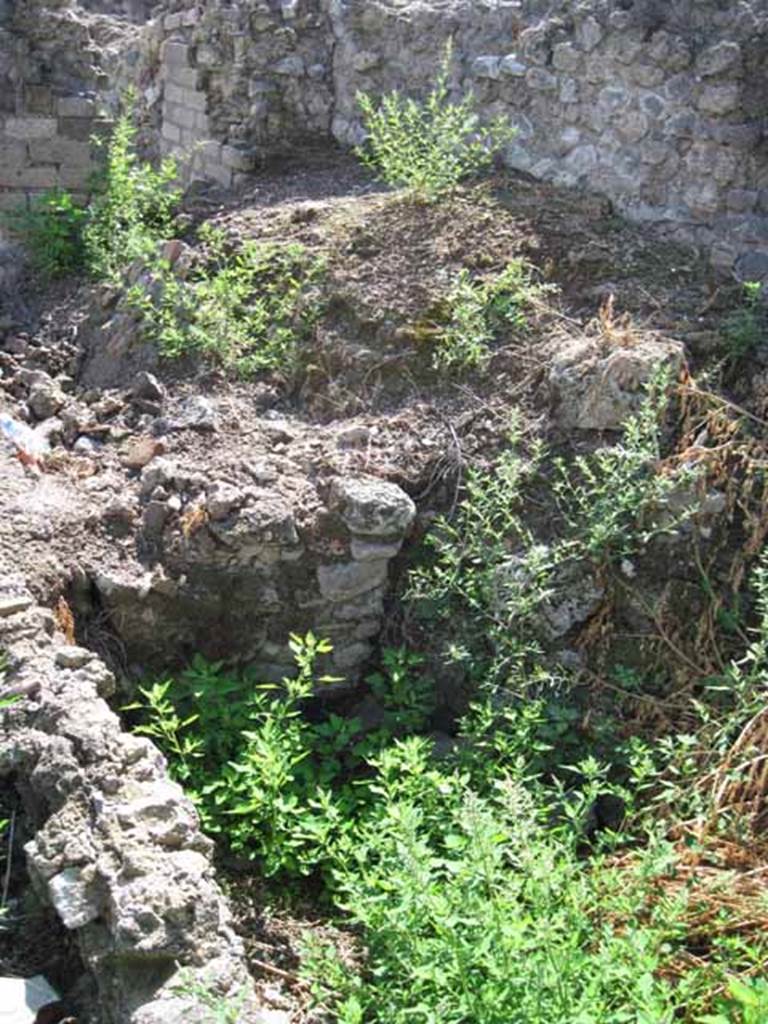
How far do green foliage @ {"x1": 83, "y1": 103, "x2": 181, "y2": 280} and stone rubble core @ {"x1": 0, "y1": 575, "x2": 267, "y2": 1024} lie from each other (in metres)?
2.95

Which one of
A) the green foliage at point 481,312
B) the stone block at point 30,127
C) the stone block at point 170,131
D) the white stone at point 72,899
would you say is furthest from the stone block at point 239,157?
the white stone at point 72,899

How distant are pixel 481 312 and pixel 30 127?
359cm

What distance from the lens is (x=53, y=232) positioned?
6953 mm

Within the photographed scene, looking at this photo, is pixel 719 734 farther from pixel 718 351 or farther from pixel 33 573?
pixel 33 573

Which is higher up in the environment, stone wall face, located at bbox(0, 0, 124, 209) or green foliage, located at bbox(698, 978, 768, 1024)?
stone wall face, located at bbox(0, 0, 124, 209)

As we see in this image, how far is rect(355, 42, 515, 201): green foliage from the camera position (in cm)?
605

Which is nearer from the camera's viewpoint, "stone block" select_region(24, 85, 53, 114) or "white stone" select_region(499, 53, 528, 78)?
"white stone" select_region(499, 53, 528, 78)

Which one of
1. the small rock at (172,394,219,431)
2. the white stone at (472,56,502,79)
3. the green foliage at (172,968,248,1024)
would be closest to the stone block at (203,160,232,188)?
the white stone at (472,56,502,79)

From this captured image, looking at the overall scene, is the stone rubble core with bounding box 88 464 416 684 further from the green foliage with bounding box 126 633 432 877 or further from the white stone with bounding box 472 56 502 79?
the white stone with bounding box 472 56 502 79

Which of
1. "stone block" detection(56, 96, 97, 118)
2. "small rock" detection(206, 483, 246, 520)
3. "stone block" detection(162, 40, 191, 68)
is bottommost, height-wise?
"small rock" detection(206, 483, 246, 520)

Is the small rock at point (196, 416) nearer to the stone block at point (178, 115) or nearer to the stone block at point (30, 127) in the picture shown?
the stone block at point (178, 115)

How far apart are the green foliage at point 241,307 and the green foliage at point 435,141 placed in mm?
670

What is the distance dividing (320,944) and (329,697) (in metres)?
1.27

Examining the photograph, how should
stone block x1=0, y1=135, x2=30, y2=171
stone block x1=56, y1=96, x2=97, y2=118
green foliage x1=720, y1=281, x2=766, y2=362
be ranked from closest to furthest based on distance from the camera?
1. green foliage x1=720, y1=281, x2=766, y2=362
2. stone block x1=0, y1=135, x2=30, y2=171
3. stone block x1=56, y1=96, x2=97, y2=118
